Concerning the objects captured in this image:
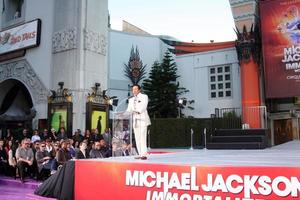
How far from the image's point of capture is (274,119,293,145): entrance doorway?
19812mm

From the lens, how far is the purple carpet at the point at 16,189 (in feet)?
24.6

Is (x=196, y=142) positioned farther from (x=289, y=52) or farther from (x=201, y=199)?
(x=201, y=199)

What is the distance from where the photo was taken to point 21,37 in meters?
17.0

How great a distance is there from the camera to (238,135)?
1349 centimetres

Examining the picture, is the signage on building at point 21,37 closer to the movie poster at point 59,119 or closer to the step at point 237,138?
the movie poster at point 59,119

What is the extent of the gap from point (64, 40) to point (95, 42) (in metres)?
1.29

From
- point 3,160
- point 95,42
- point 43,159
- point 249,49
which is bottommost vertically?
point 3,160

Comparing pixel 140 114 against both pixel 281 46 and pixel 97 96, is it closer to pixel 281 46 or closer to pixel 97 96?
pixel 97 96

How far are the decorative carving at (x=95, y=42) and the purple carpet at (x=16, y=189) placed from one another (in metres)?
6.97

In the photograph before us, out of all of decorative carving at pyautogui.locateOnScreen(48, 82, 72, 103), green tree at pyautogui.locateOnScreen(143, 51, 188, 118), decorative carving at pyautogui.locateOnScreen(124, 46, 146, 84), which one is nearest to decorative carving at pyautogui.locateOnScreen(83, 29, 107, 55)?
decorative carving at pyautogui.locateOnScreen(48, 82, 72, 103)

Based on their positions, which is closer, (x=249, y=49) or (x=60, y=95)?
(x=60, y=95)

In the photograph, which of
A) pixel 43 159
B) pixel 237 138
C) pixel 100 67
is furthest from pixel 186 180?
pixel 100 67

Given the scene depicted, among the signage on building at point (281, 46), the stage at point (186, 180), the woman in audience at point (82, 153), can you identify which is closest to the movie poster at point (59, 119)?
the woman in audience at point (82, 153)

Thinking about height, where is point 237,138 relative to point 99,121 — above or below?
below
